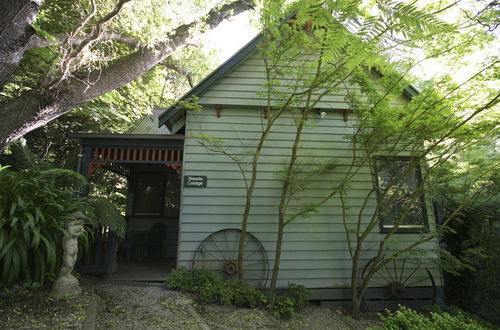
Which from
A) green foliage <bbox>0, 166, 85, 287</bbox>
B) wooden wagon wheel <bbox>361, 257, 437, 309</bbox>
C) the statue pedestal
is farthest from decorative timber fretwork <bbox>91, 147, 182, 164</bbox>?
wooden wagon wheel <bbox>361, 257, 437, 309</bbox>

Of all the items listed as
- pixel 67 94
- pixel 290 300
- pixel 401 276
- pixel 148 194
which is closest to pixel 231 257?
pixel 290 300

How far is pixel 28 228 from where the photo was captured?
3.01 metres

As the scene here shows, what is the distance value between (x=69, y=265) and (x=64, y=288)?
27 cm

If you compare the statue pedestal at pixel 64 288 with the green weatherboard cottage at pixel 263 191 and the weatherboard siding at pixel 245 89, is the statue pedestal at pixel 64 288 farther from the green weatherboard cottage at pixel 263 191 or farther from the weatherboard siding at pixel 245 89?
the weatherboard siding at pixel 245 89

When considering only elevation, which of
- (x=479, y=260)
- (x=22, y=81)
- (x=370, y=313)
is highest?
(x=22, y=81)

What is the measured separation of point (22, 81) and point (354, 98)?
951cm

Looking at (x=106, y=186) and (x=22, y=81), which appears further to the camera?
(x=106, y=186)

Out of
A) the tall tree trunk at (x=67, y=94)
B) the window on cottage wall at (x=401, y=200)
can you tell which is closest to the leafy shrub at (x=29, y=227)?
the tall tree trunk at (x=67, y=94)

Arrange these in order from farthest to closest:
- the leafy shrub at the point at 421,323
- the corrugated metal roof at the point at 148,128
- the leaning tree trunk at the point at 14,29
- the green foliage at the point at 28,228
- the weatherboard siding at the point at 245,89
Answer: the corrugated metal roof at the point at 148,128
the weatherboard siding at the point at 245,89
the leaning tree trunk at the point at 14,29
the green foliage at the point at 28,228
the leafy shrub at the point at 421,323

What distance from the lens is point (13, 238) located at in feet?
9.57

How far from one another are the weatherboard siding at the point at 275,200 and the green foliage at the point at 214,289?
51 cm

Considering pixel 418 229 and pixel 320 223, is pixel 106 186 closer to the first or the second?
pixel 320 223

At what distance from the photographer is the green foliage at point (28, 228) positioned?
2.86 meters

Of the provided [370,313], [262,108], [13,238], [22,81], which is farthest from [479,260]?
[22,81]
